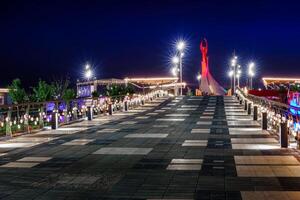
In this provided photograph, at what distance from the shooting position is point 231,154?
45.3 ft

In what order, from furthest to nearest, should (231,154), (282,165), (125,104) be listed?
(125,104) < (231,154) < (282,165)

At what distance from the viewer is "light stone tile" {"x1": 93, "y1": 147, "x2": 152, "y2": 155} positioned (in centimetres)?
1412

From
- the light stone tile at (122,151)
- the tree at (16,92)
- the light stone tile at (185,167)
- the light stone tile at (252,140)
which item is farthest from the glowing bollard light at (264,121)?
the tree at (16,92)

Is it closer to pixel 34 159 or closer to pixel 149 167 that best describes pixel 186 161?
pixel 149 167

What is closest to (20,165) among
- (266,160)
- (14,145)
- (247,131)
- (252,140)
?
(14,145)

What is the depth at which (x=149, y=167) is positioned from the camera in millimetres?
11531

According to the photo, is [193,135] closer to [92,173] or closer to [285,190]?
[92,173]

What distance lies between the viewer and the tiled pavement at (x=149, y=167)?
8.83m

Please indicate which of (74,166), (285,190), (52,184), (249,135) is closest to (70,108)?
(249,135)

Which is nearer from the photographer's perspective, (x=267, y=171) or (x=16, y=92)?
(x=267, y=171)

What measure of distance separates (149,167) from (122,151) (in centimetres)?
314

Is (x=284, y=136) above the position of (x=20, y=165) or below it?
above

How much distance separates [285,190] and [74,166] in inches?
205

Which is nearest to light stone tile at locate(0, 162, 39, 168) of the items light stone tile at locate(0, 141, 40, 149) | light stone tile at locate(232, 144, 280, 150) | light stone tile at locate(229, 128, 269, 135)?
light stone tile at locate(0, 141, 40, 149)
